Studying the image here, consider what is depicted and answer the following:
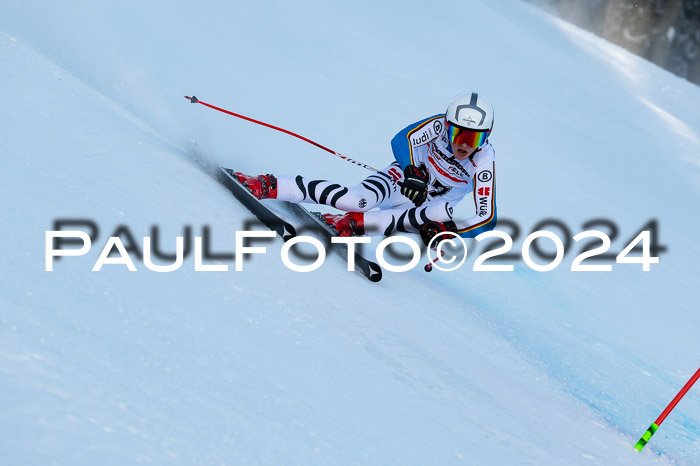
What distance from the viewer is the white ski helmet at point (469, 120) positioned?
4117 mm

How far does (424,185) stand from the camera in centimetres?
410

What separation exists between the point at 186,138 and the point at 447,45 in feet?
21.2

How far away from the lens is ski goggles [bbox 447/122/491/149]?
4145 mm

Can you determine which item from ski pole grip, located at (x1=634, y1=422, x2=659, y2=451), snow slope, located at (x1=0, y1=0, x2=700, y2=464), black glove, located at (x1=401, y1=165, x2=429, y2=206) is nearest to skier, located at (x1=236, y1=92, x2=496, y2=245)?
black glove, located at (x1=401, y1=165, x2=429, y2=206)

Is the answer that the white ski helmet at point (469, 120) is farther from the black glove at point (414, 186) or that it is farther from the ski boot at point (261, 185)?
the ski boot at point (261, 185)


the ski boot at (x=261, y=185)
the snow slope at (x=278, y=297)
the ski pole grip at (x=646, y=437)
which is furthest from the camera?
the ski boot at (x=261, y=185)

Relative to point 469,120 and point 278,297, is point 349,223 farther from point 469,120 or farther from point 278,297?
point 278,297

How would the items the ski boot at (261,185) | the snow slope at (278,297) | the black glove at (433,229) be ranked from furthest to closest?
the black glove at (433,229) → the ski boot at (261,185) → the snow slope at (278,297)

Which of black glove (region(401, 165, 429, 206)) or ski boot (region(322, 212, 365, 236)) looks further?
ski boot (region(322, 212, 365, 236))

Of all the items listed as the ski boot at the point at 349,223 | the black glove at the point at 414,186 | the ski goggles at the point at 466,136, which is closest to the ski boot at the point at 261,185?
the ski boot at the point at 349,223

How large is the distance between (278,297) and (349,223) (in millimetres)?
1588

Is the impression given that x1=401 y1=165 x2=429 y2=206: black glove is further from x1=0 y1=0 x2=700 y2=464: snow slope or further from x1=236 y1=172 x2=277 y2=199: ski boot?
x1=236 y1=172 x2=277 y2=199: ski boot

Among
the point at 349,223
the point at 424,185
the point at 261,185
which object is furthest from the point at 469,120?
the point at 261,185

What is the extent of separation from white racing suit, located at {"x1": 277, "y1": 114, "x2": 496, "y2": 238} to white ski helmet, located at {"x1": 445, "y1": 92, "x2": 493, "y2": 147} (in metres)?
0.15
